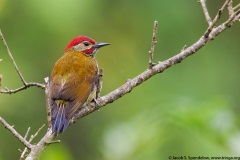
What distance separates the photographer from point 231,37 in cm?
984

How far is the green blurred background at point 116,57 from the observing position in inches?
307

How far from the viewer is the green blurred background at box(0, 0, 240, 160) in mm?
7801

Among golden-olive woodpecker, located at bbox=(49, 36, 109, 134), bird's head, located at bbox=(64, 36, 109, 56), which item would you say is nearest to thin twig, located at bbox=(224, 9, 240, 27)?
golden-olive woodpecker, located at bbox=(49, 36, 109, 134)

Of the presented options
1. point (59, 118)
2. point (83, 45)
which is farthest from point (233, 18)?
point (83, 45)

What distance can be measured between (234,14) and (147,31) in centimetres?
508

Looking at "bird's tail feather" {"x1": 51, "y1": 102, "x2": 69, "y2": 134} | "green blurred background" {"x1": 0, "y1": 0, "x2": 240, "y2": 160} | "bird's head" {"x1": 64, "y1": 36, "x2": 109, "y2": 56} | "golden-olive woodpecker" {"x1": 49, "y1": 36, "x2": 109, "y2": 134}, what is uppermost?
"green blurred background" {"x1": 0, "y1": 0, "x2": 240, "y2": 160}

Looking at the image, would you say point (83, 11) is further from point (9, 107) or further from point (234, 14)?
point (234, 14)


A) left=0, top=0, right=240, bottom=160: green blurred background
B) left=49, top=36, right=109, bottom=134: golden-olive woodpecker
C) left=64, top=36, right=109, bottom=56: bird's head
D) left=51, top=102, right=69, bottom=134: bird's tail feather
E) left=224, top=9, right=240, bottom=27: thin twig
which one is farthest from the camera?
left=0, top=0, right=240, bottom=160: green blurred background

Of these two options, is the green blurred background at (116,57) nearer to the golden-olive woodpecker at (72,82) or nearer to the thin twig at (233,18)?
the golden-olive woodpecker at (72,82)

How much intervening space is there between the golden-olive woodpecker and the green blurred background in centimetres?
91

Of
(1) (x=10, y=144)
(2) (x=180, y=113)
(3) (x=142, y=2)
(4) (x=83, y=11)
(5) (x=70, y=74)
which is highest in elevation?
(3) (x=142, y=2)

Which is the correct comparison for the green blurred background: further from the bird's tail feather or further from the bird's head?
the bird's tail feather

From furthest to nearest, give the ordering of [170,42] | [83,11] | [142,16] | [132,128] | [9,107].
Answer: [142,16] < [170,42] < [9,107] < [83,11] < [132,128]

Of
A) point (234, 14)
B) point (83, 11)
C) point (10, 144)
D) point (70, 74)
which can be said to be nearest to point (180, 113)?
point (234, 14)
